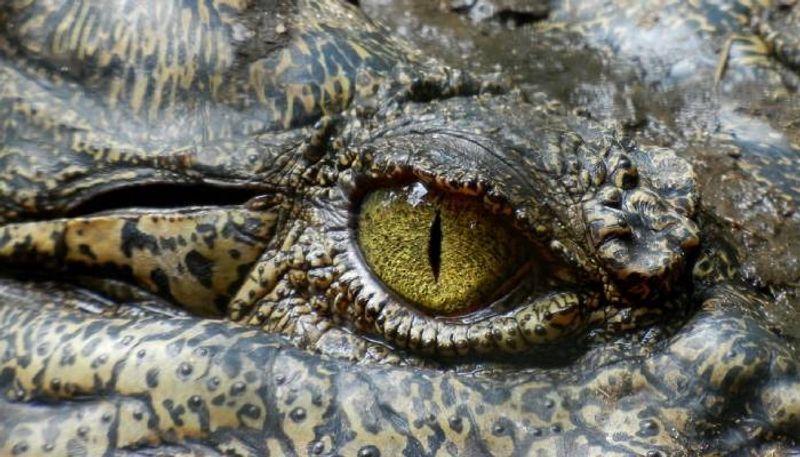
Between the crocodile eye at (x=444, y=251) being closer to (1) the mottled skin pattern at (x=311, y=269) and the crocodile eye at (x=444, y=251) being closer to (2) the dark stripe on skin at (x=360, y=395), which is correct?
(1) the mottled skin pattern at (x=311, y=269)

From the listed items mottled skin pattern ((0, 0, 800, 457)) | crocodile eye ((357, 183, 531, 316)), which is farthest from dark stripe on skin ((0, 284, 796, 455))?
crocodile eye ((357, 183, 531, 316))

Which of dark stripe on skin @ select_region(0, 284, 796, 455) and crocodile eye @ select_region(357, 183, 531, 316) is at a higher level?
crocodile eye @ select_region(357, 183, 531, 316)

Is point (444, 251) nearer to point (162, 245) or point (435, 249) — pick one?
point (435, 249)

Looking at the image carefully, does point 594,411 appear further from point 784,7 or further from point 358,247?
point 784,7

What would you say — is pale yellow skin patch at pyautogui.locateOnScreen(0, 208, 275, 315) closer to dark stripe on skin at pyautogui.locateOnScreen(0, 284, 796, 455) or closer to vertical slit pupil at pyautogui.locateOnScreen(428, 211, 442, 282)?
dark stripe on skin at pyautogui.locateOnScreen(0, 284, 796, 455)

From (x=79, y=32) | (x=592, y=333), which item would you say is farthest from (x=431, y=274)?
(x=79, y=32)

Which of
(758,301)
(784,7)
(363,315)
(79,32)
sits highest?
(784,7)
